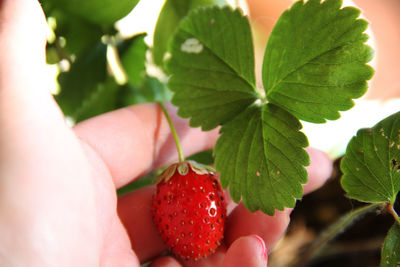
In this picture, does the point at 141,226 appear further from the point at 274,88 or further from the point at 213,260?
the point at 274,88

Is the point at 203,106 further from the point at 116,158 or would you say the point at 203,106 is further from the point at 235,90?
the point at 116,158

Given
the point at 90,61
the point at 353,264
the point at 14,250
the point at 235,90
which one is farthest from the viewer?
Answer: the point at 353,264

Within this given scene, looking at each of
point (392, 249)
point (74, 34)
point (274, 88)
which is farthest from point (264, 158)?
point (74, 34)


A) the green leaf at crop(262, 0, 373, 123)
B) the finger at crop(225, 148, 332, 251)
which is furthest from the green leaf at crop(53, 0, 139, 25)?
the finger at crop(225, 148, 332, 251)

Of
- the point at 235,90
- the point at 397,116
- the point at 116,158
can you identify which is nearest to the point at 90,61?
the point at 116,158

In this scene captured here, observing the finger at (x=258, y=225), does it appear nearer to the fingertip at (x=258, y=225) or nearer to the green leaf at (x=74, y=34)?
the fingertip at (x=258, y=225)

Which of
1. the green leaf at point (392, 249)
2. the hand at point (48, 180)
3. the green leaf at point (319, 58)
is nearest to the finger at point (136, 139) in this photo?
the hand at point (48, 180)
